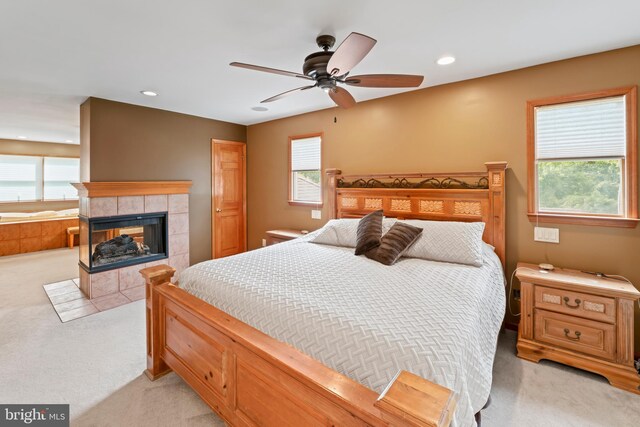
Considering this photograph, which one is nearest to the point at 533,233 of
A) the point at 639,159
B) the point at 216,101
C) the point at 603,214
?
the point at 603,214

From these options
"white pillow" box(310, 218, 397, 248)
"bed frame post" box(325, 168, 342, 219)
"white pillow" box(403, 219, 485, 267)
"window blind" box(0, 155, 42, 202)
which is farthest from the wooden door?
"window blind" box(0, 155, 42, 202)

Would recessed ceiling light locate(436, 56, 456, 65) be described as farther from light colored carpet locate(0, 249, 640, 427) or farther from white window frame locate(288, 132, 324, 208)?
light colored carpet locate(0, 249, 640, 427)

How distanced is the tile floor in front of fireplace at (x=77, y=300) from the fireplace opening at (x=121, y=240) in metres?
0.37

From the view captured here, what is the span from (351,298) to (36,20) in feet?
9.02

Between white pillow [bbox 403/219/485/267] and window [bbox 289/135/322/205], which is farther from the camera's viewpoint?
window [bbox 289/135/322/205]

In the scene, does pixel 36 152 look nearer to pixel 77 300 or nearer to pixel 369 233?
pixel 77 300

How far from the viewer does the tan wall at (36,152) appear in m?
6.83

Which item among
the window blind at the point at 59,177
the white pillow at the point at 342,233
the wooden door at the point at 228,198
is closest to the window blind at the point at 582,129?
the white pillow at the point at 342,233

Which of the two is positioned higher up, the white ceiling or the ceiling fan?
the white ceiling

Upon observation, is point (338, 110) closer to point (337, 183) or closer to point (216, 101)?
point (337, 183)

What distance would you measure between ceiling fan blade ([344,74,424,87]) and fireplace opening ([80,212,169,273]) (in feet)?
11.6

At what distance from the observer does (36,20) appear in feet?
6.53

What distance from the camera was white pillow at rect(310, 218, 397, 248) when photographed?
9.75ft

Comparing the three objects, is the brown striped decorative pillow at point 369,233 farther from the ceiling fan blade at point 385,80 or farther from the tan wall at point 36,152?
the tan wall at point 36,152
